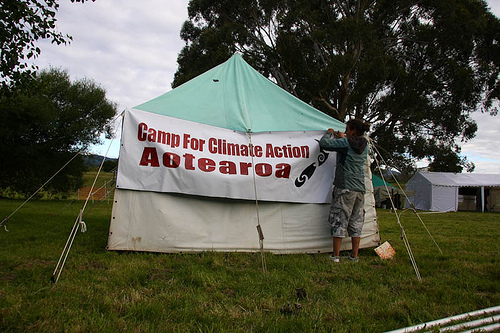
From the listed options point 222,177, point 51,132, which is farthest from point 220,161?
point 51,132

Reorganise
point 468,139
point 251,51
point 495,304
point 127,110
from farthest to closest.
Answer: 1. point 468,139
2. point 251,51
3. point 127,110
4. point 495,304

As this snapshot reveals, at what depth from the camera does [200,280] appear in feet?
8.84

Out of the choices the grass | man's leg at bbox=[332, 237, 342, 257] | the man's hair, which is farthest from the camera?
the man's hair

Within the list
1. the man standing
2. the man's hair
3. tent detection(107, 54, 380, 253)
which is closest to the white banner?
tent detection(107, 54, 380, 253)

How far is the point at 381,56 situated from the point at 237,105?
37.5 feet

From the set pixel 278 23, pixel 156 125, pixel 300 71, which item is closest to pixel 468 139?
pixel 300 71

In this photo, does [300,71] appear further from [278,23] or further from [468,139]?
[468,139]

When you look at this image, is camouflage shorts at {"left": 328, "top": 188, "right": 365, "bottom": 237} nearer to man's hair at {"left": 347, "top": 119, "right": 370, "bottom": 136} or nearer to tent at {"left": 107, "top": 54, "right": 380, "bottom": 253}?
tent at {"left": 107, "top": 54, "right": 380, "bottom": 253}

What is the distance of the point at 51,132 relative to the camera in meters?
14.8

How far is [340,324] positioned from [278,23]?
571 inches

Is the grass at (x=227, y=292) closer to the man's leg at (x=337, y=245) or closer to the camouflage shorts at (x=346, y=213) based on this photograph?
the man's leg at (x=337, y=245)

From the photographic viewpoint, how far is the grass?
6.42 ft

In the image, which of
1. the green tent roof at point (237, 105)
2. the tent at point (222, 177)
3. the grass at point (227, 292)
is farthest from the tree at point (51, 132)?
the grass at point (227, 292)

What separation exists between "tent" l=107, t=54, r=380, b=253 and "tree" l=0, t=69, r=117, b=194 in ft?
28.2
